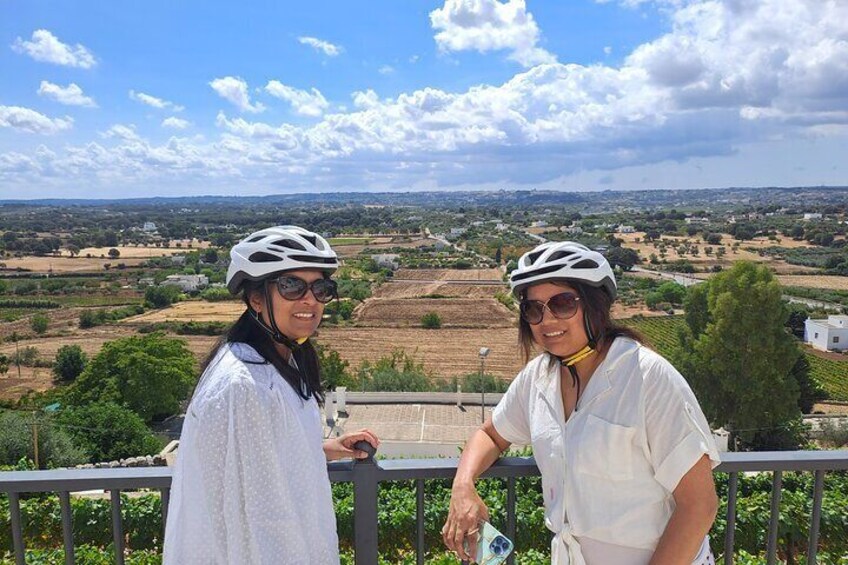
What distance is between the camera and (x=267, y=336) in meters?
1.98

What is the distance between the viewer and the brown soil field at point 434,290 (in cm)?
6775

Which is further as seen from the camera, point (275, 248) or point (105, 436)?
point (105, 436)

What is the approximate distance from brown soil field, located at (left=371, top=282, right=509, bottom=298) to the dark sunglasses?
64470mm

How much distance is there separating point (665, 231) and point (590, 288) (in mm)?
150025

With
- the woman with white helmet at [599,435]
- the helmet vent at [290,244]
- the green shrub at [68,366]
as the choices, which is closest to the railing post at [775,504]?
the woman with white helmet at [599,435]

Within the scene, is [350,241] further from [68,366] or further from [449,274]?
[68,366]

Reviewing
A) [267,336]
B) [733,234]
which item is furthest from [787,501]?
[733,234]

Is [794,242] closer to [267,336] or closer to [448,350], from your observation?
[448,350]

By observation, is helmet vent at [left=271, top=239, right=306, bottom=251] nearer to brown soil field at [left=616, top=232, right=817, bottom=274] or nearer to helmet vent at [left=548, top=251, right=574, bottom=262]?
helmet vent at [left=548, top=251, right=574, bottom=262]

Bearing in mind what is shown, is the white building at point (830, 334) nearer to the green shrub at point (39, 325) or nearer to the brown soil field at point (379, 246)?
the green shrub at point (39, 325)

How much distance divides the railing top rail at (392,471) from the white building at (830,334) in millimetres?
45371

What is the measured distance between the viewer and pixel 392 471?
2.33 metres

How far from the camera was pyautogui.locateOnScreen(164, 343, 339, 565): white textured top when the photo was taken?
5.58ft

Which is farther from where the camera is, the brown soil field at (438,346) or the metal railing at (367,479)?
the brown soil field at (438,346)
